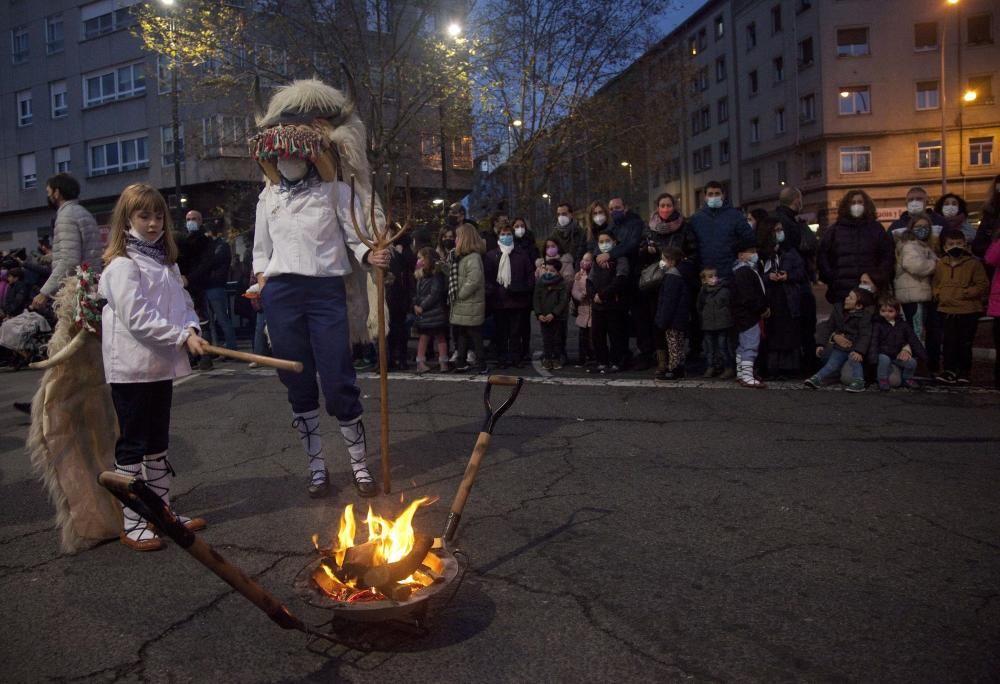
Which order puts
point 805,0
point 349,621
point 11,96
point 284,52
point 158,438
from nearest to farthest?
Answer: point 349,621 < point 158,438 < point 284,52 < point 11,96 < point 805,0

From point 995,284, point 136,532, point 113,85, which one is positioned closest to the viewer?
point 136,532

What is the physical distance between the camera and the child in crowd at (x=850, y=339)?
853 centimetres

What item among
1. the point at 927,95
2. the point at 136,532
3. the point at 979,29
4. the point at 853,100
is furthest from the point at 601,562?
the point at 979,29

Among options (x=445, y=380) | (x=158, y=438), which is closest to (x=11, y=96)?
(x=445, y=380)

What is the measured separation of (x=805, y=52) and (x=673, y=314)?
42.8 meters

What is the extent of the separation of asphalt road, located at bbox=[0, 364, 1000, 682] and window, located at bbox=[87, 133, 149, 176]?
31.5m

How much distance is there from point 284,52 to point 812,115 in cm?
3448

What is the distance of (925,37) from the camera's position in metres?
44.5

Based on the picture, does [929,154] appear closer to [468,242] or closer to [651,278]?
[651,278]

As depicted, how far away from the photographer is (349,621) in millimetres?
3076

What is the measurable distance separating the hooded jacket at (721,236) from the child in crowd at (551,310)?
179cm

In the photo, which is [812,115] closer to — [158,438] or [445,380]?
[445,380]

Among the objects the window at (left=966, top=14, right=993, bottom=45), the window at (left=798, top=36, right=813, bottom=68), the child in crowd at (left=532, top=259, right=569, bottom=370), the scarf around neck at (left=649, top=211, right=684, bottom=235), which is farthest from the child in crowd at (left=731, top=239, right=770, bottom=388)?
the window at (left=966, top=14, right=993, bottom=45)

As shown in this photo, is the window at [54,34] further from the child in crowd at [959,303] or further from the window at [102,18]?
the child in crowd at [959,303]
